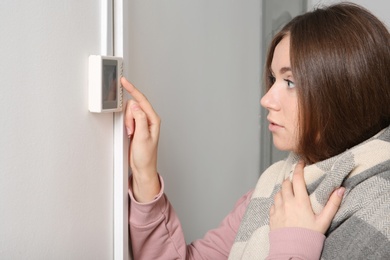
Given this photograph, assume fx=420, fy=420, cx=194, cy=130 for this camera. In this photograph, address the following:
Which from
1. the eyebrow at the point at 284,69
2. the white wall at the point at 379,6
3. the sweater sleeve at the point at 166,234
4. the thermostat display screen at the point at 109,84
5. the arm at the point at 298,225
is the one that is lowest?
the sweater sleeve at the point at 166,234

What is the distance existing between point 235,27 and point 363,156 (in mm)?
707

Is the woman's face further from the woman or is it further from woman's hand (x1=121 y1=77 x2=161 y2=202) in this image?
woman's hand (x1=121 y1=77 x2=161 y2=202)

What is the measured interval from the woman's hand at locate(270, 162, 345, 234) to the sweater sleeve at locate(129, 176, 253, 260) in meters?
0.24

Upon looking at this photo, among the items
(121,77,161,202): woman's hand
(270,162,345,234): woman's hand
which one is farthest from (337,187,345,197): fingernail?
(121,77,161,202): woman's hand

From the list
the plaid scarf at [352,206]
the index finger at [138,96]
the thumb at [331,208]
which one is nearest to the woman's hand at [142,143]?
the index finger at [138,96]

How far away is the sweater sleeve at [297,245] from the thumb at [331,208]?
0.02 m

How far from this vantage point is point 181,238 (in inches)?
38.7

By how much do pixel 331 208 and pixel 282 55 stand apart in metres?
0.32

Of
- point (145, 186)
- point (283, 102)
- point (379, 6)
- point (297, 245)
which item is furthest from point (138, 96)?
point (379, 6)

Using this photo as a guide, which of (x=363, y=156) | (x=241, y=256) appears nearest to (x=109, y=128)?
(x=241, y=256)

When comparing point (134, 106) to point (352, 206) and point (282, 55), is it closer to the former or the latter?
point (282, 55)

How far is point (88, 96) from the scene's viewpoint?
0.75 meters

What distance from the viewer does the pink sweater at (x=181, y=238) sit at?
2.44 ft

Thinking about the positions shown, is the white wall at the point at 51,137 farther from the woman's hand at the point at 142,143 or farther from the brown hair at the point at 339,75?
the brown hair at the point at 339,75
